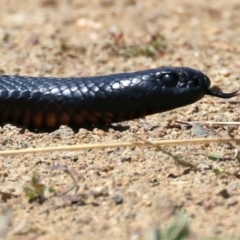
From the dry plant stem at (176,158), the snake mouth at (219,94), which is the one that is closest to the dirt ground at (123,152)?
the dry plant stem at (176,158)

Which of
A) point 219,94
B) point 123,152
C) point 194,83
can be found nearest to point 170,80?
point 194,83

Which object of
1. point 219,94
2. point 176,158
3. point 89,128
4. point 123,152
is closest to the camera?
point 176,158

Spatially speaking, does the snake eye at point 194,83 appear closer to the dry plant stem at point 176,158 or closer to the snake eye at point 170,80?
the snake eye at point 170,80

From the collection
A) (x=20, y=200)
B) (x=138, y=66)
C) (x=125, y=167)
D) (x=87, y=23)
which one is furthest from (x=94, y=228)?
(x=87, y=23)

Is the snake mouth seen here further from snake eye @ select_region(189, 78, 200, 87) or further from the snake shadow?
the snake shadow

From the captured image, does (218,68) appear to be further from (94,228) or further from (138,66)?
(94,228)

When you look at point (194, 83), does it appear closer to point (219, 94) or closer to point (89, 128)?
point (219, 94)
